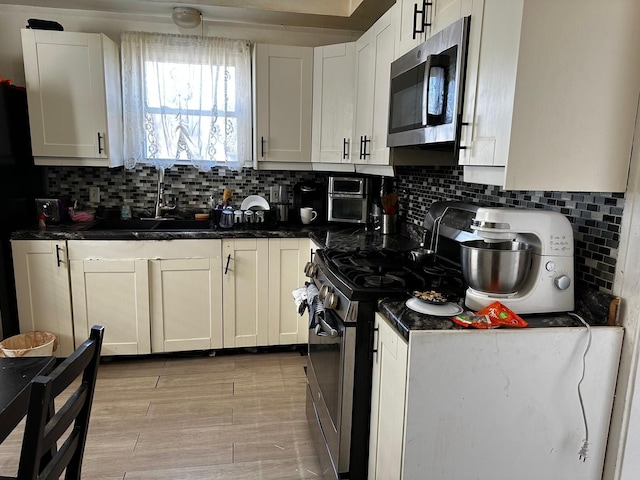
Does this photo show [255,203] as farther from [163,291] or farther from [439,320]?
[439,320]

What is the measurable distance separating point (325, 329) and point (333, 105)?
183 cm

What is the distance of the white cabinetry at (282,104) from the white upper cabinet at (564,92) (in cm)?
200

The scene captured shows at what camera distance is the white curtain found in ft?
10.3

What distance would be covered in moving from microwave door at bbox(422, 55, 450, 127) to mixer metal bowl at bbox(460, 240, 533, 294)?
1.78 feet

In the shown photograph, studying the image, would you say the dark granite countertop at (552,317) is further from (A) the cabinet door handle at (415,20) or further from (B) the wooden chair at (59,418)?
(A) the cabinet door handle at (415,20)

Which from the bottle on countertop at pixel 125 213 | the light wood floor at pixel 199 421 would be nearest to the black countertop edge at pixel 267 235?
the bottle on countertop at pixel 125 213

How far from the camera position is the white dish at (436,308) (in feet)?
4.63

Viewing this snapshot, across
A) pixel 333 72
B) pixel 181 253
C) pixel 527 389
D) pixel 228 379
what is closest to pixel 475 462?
pixel 527 389

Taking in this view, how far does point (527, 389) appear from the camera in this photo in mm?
1346

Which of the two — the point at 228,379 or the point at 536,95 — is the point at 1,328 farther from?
the point at 536,95

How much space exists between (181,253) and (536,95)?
230cm

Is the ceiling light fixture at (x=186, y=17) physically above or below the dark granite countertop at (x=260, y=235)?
above

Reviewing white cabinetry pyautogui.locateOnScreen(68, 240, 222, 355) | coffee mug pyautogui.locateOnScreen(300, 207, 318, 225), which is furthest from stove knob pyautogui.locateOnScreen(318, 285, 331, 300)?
coffee mug pyautogui.locateOnScreen(300, 207, 318, 225)

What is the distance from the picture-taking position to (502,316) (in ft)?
4.39
